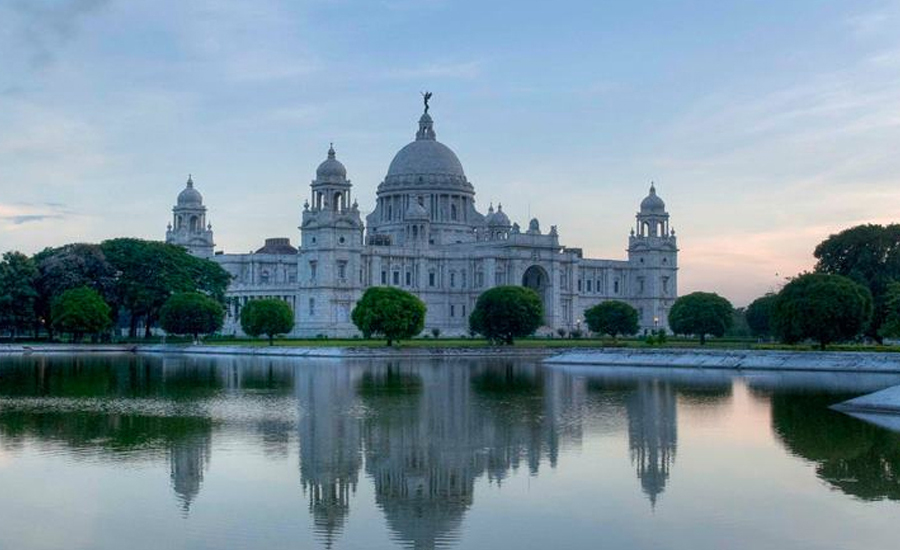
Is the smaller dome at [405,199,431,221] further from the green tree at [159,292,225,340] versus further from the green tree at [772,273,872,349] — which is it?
the green tree at [772,273,872,349]

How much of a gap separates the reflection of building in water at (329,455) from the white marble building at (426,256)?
7103 cm

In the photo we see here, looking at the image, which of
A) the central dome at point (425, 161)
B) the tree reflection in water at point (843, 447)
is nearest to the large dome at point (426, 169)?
the central dome at point (425, 161)

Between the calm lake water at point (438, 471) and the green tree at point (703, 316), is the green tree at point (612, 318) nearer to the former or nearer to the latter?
the green tree at point (703, 316)

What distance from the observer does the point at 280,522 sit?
19.4 metres

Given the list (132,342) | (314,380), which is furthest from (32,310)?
(314,380)

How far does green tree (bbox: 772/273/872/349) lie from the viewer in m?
71.2

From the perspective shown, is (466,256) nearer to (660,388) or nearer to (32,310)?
(32,310)

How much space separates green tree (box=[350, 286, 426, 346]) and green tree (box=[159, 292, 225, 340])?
43.6 ft

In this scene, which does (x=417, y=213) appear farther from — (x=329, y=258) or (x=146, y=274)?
(x=146, y=274)

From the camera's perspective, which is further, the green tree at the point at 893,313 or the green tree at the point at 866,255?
the green tree at the point at 866,255

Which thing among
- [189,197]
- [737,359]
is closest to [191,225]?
[189,197]

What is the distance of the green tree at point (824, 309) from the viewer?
71188 mm

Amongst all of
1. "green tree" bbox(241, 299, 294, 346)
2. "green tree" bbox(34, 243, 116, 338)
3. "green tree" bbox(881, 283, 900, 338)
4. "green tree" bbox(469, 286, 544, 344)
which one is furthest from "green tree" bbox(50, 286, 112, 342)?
"green tree" bbox(881, 283, 900, 338)

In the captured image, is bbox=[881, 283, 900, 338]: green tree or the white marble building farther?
the white marble building
